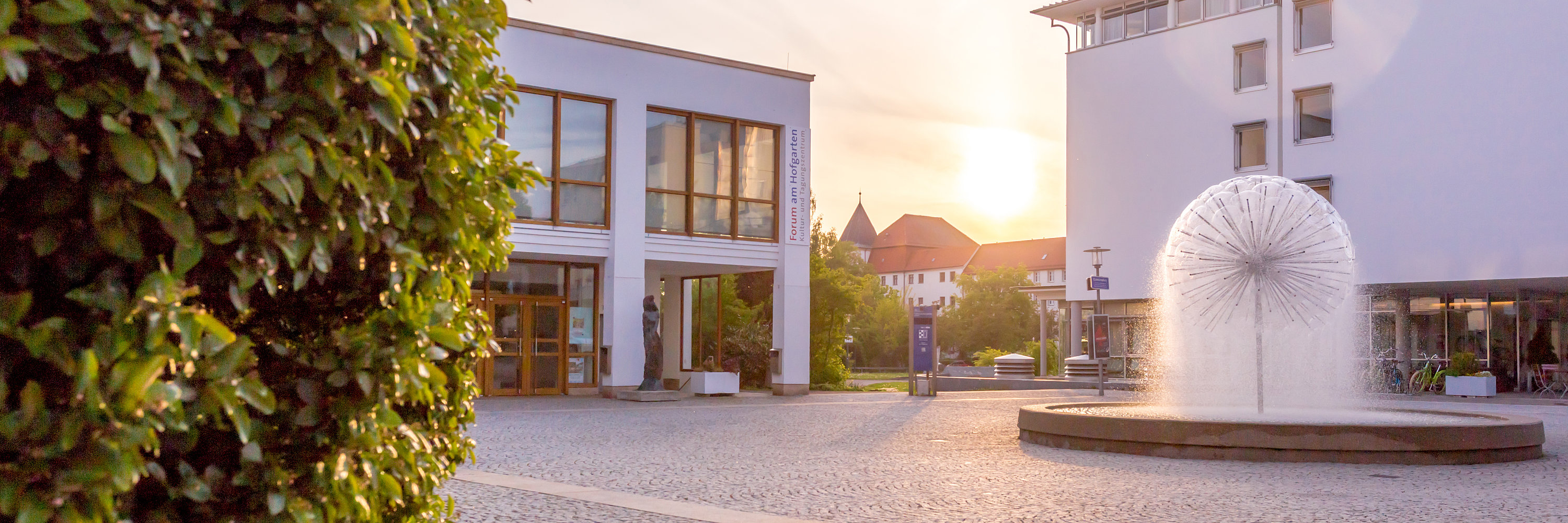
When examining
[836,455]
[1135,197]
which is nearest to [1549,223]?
[1135,197]

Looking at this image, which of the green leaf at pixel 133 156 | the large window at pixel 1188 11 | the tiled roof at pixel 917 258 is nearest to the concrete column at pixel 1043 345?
the large window at pixel 1188 11

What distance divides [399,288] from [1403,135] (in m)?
37.2

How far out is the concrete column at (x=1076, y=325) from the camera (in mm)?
45406

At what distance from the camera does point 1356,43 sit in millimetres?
36250

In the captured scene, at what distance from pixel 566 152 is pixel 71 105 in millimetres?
21178

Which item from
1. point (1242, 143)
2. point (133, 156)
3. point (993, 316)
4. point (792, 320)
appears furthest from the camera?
point (993, 316)

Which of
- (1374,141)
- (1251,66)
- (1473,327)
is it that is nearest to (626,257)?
(1374,141)

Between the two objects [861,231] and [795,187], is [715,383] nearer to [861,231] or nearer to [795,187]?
[795,187]

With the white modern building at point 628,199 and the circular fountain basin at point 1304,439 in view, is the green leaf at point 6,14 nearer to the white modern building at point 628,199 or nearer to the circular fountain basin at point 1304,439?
the circular fountain basin at point 1304,439

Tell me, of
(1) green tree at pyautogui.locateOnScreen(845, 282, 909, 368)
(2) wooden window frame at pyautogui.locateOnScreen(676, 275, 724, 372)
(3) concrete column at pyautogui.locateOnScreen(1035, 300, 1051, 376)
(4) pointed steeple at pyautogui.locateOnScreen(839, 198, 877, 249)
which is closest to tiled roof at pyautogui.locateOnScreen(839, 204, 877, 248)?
(4) pointed steeple at pyautogui.locateOnScreen(839, 198, 877, 249)

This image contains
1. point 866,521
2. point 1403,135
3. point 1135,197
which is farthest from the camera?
point 1135,197

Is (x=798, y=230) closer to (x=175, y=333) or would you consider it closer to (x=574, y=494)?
(x=574, y=494)

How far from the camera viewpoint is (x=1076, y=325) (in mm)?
45531

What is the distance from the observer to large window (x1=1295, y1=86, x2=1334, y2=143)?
37.1m
